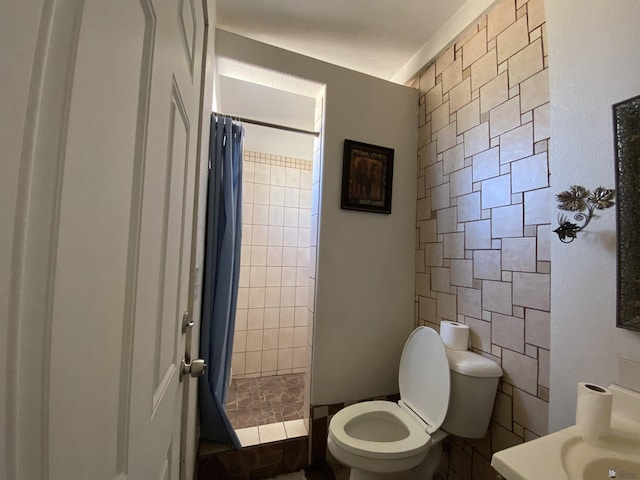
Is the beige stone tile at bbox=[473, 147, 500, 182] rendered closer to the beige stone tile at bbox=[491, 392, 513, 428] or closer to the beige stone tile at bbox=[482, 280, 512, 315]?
the beige stone tile at bbox=[482, 280, 512, 315]

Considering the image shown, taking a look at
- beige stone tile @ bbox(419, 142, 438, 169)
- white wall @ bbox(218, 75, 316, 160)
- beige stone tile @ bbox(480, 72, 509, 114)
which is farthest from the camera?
white wall @ bbox(218, 75, 316, 160)

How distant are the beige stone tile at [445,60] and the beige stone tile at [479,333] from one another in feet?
4.78

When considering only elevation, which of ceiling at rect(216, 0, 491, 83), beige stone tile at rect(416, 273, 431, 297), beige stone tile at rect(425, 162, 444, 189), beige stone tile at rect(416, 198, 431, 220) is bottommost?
beige stone tile at rect(416, 273, 431, 297)

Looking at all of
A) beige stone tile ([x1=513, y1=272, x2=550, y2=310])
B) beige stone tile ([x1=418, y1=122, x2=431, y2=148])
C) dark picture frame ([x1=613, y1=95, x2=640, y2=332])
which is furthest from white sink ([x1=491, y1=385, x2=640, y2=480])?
beige stone tile ([x1=418, y1=122, x2=431, y2=148])

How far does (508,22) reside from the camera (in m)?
1.30

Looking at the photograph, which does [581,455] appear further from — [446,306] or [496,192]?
[496,192]

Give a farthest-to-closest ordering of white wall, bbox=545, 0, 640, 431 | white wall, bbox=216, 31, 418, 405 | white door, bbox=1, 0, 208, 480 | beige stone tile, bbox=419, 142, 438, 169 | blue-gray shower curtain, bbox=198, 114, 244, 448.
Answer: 1. beige stone tile, bbox=419, 142, 438, 169
2. white wall, bbox=216, 31, 418, 405
3. blue-gray shower curtain, bbox=198, 114, 244, 448
4. white wall, bbox=545, 0, 640, 431
5. white door, bbox=1, 0, 208, 480

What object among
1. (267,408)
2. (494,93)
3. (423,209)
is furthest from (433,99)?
(267,408)

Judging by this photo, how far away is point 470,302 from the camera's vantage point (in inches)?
56.4

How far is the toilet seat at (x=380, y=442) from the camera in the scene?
116cm

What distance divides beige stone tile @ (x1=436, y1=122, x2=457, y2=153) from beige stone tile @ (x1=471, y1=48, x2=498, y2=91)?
0.21m

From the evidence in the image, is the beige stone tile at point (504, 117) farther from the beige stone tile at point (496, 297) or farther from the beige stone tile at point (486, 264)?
the beige stone tile at point (496, 297)

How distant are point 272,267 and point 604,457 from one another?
2534mm

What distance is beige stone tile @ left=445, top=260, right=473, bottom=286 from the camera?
4.74 ft
